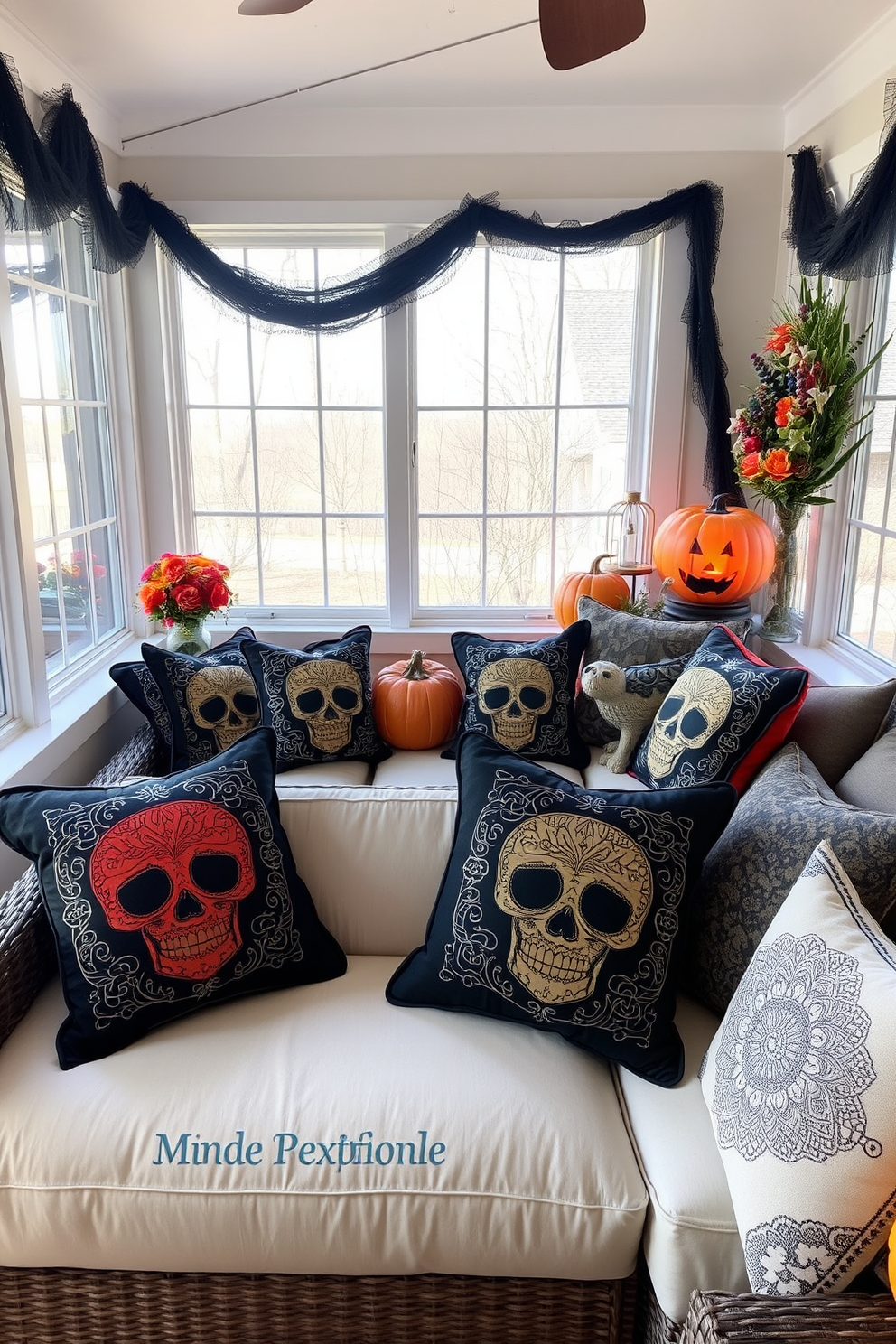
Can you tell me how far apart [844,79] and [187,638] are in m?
2.53

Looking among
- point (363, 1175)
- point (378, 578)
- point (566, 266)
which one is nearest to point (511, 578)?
point (378, 578)

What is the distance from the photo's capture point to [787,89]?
2.81 metres

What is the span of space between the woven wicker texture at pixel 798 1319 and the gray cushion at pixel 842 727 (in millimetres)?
977

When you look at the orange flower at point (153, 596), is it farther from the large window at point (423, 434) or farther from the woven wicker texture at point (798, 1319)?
the woven wicker texture at point (798, 1319)

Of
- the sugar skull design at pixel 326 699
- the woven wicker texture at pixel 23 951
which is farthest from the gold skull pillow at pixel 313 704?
the woven wicker texture at pixel 23 951

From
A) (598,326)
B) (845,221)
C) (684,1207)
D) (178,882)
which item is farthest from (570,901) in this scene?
(598,326)

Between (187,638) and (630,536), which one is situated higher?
(630,536)

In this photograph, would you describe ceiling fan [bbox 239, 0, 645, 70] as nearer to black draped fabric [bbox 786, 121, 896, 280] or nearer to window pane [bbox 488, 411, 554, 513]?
black draped fabric [bbox 786, 121, 896, 280]

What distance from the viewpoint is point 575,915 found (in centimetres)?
148

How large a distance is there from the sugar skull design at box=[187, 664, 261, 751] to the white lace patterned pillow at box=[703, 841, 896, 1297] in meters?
1.58

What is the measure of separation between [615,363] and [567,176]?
0.63 metres

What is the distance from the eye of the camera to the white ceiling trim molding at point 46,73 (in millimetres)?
2221

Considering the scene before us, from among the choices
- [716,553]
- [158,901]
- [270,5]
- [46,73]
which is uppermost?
[46,73]

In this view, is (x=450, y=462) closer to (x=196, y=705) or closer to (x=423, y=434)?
(x=423, y=434)
